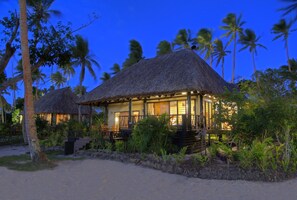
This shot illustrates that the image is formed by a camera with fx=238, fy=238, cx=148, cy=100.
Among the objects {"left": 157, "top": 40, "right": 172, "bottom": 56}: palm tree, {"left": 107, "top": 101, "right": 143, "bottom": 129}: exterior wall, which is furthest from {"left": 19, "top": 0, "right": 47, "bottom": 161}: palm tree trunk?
{"left": 157, "top": 40, "right": 172, "bottom": 56}: palm tree

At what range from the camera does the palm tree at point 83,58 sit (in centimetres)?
3023

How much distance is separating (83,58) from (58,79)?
79.5 ft

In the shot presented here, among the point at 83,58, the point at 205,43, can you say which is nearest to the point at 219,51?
the point at 205,43

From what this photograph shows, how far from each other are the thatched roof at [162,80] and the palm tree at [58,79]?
120ft

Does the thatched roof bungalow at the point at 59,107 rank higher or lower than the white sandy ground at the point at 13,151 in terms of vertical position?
higher

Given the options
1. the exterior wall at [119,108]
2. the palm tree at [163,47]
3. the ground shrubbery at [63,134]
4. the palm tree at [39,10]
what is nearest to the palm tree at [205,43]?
the palm tree at [163,47]

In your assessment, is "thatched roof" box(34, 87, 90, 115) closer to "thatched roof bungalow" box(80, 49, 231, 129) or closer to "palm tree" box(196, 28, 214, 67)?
"thatched roof bungalow" box(80, 49, 231, 129)

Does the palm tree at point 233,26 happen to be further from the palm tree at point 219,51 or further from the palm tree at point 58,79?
the palm tree at point 58,79

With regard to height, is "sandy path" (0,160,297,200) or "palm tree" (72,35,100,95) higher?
"palm tree" (72,35,100,95)

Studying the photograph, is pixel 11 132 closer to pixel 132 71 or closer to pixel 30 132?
pixel 132 71

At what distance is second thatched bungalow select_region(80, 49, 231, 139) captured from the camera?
13500 mm

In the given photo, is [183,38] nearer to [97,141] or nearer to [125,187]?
[97,141]

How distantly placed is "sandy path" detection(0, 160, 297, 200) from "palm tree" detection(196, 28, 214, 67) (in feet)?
108

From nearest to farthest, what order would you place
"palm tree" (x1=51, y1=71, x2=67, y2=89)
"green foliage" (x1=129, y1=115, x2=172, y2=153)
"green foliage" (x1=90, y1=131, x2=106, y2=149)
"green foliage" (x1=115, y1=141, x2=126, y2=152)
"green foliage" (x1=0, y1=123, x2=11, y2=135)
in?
1. "green foliage" (x1=129, y1=115, x2=172, y2=153)
2. "green foliage" (x1=115, y1=141, x2=126, y2=152)
3. "green foliage" (x1=90, y1=131, x2=106, y2=149)
4. "green foliage" (x1=0, y1=123, x2=11, y2=135)
5. "palm tree" (x1=51, y1=71, x2=67, y2=89)
